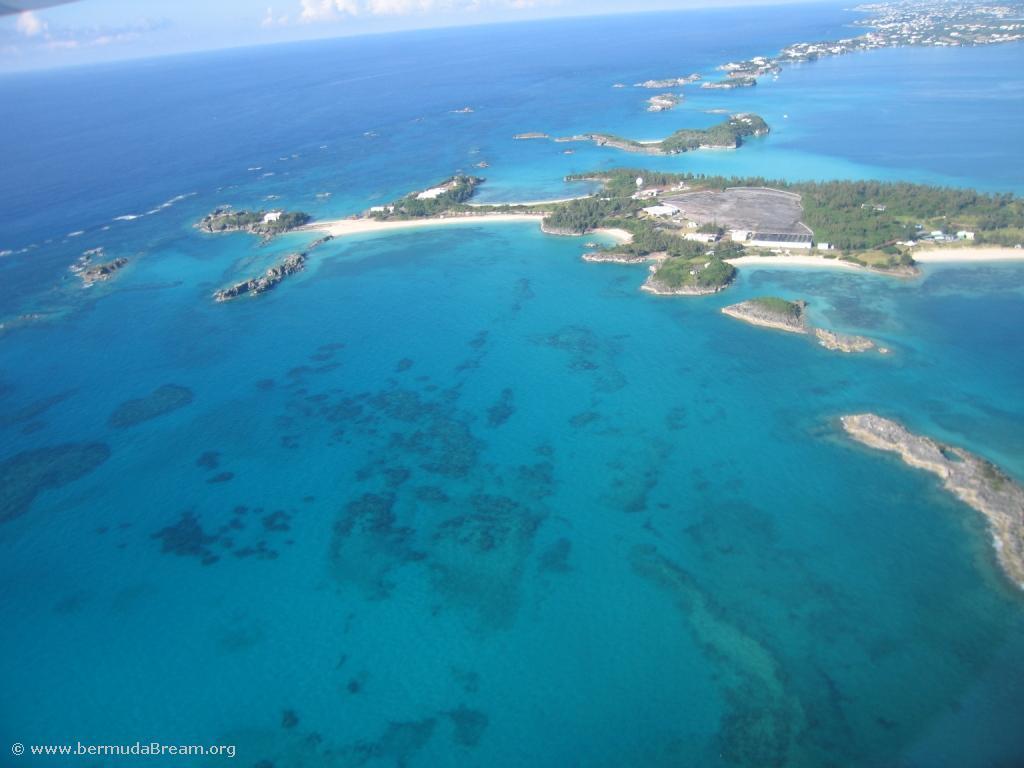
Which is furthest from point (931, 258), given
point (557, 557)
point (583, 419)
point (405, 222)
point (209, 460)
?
point (209, 460)

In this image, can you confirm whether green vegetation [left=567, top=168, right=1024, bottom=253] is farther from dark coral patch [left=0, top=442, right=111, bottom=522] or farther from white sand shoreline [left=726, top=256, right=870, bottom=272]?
dark coral patch [left=0, top=442, right=111, bottom=522]

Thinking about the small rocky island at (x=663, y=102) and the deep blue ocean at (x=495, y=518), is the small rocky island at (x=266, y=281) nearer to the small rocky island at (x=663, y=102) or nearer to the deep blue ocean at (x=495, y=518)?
the deep blue ocean at (x=495, y=518)

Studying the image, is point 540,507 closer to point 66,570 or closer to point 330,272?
point 66,570

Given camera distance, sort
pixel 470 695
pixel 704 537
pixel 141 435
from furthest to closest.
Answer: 1. pixel 141 435
2. pixel 704 537
3. pixel 470 695

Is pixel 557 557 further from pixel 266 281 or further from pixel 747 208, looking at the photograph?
pixel 747 208

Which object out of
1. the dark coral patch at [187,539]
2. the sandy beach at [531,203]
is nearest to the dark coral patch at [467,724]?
the dark coral patch at [187,539]

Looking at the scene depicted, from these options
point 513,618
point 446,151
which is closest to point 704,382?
point 513,618
